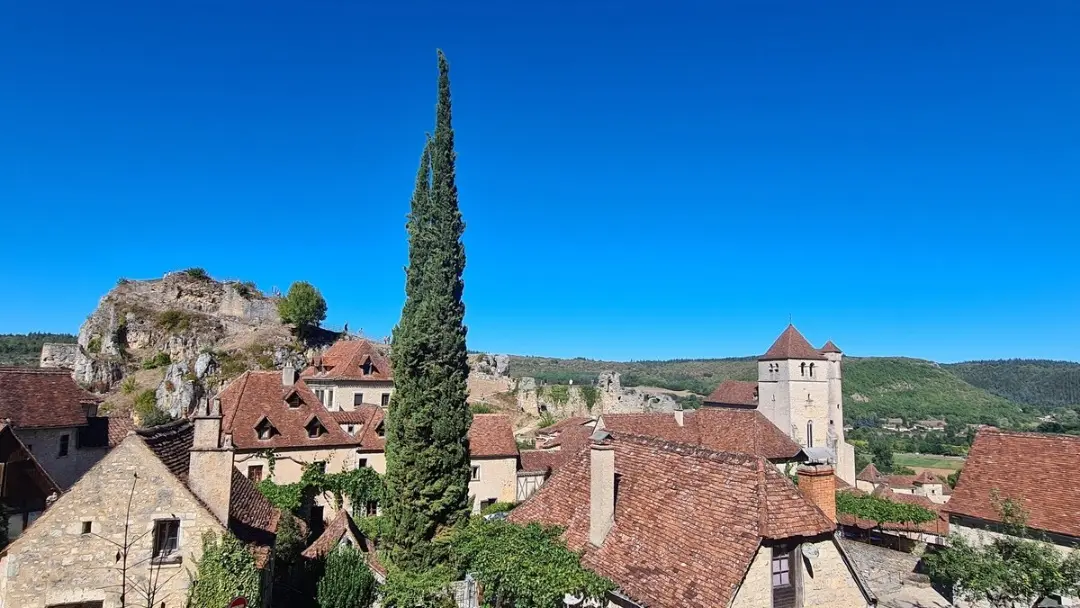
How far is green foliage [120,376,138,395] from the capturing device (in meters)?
49.5

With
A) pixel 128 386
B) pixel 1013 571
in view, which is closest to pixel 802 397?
pixel 1013 571

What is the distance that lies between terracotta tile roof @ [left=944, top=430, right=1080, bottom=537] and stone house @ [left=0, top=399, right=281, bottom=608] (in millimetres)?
22208

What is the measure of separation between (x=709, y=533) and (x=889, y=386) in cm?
17498

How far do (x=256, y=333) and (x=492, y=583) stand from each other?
54053mm

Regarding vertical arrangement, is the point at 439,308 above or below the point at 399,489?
above

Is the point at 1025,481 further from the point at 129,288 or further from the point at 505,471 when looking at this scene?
the point at 129,288

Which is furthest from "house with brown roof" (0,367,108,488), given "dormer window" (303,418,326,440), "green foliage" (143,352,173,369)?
"green foliage" (143,352,173,369)

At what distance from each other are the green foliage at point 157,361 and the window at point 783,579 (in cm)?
5932

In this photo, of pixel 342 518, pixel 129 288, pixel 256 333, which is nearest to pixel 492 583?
pixel 342 518

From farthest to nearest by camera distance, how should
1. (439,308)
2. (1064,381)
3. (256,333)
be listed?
(1064,381), (256,333), (439,308)

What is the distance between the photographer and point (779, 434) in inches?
1186

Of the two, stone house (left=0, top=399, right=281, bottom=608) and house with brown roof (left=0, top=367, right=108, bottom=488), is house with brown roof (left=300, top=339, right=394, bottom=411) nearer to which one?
house with brown roof (left=0, top=367, right=108, bottom=488)

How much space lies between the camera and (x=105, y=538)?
417 inches

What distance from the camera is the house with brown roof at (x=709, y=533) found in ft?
33.2
